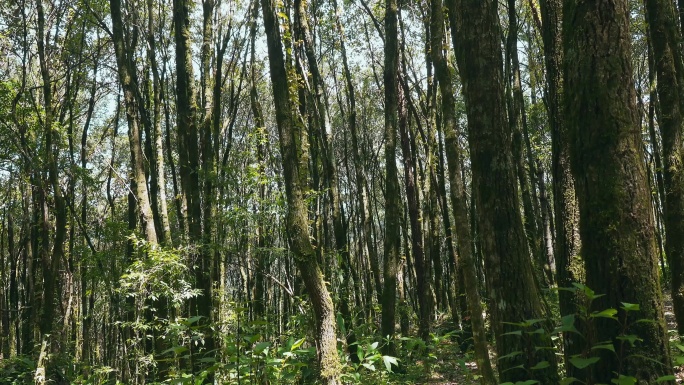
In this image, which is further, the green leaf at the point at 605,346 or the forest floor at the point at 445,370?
the forest floor at the point at 445,370

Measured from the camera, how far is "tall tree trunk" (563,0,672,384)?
253 centimetres

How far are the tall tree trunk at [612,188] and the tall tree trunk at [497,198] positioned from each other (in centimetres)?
152

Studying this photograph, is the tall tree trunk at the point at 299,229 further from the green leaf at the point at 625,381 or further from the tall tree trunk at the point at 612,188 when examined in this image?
the green leaf at the point at 625,381

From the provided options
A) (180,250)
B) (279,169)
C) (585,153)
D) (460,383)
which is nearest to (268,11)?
(180,250)

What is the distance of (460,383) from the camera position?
8.80 metres

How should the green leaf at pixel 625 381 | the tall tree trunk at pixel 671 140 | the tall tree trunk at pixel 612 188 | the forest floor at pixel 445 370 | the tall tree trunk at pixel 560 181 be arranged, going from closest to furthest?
the green leaf at pixel 625 381 → the tall tree trunk at pixel 612 188 → the tall tree trunk at pixel 560 181 → the tall tree trunk at pixel 671 140 → the forest floor at pixel 445 370

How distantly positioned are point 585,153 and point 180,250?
669 cm

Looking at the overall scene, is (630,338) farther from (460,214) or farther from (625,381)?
(460,214)

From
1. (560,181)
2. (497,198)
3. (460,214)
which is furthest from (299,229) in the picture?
(560,181)

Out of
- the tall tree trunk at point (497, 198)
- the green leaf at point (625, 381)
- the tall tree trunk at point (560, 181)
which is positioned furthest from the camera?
the tall tree trunk at point (497, 198)

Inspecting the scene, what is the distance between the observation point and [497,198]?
14.4ft

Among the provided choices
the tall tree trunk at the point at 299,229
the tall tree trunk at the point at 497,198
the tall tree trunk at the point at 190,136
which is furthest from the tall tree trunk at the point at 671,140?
the tall tree trunk at the point at 190,136

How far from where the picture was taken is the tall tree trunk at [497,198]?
411 centimetres

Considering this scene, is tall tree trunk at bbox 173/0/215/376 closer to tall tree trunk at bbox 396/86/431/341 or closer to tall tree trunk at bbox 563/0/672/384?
tall tree trunk at bbox 396/86/431/341
